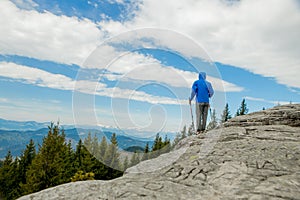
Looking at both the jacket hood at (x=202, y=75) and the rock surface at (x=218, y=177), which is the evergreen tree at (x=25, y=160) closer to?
the jacket hood at (x=202, y=75)

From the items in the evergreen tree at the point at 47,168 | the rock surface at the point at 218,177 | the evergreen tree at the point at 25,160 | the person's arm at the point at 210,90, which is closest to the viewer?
the rock surface at the point at 218,177

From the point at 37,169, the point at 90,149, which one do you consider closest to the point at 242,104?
the point at 90,149

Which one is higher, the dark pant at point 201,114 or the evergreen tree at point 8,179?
the dark pant at point 201,114

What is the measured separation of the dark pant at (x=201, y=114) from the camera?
1557 centimetres

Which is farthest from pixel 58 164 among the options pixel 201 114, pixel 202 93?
pixel 202 93

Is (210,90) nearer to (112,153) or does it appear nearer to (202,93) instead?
(202,93)

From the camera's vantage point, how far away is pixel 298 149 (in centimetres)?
879

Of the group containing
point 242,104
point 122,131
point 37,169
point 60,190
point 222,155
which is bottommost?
point 37,169

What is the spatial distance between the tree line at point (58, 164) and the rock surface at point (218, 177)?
71.6 ft

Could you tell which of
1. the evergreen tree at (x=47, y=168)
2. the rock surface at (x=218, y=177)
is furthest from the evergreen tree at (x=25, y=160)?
the rock surface at (x=218, y=177)

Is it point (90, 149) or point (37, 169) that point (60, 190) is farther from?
point (90, 149)

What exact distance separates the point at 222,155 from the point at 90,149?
151 feet

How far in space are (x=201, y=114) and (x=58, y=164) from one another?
82.3 ft

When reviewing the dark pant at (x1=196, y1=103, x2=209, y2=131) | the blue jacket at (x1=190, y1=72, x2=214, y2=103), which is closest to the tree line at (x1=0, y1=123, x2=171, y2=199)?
the dark pant at (x1=196, y1=103, x2=209, y2=131)
